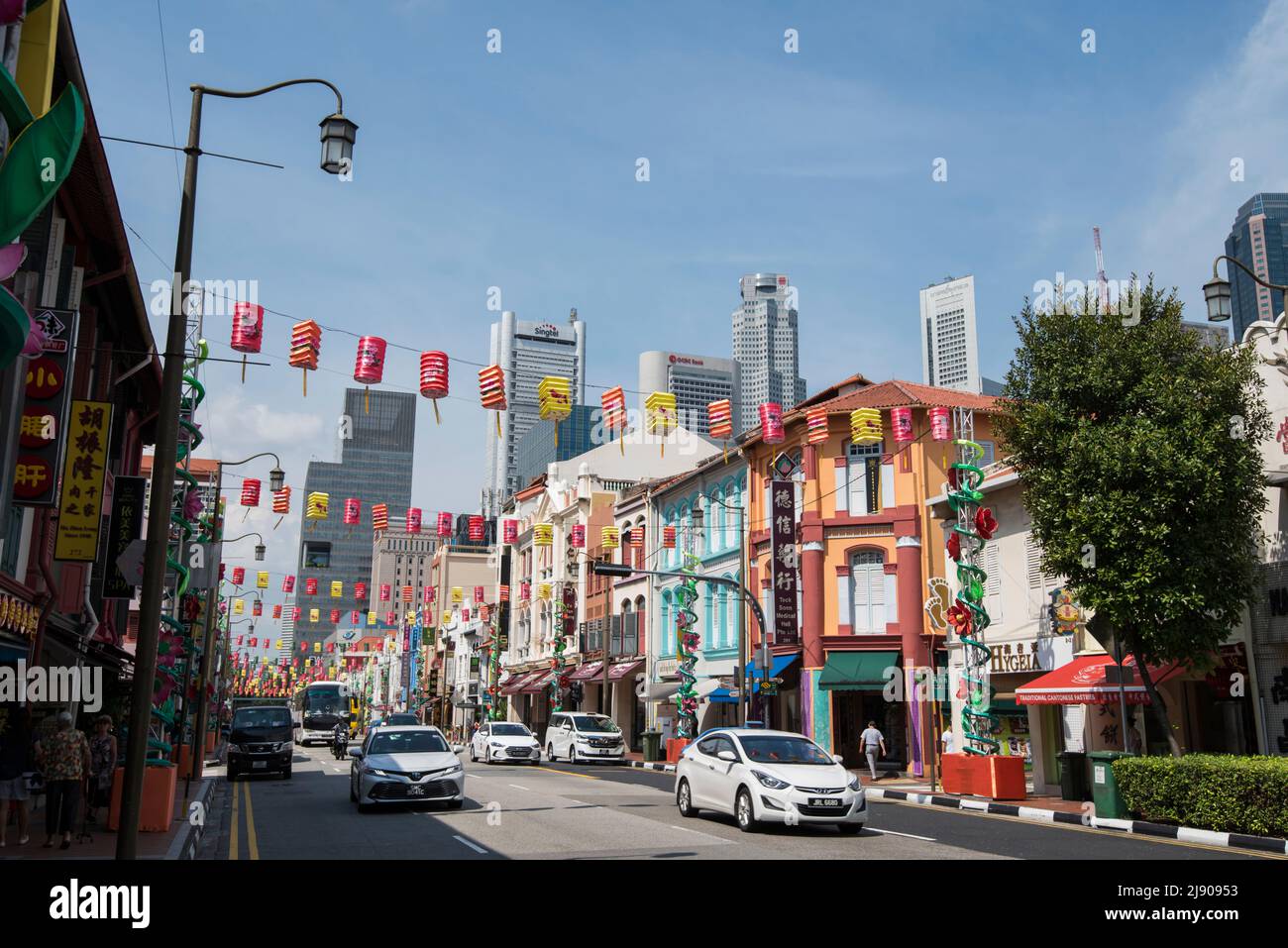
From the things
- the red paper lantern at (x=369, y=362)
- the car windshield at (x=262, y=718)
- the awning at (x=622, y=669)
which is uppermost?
the red paper lantern at (x=369, y=362)

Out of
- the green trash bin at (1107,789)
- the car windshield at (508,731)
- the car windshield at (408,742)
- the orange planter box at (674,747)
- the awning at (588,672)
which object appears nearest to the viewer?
the green trash bin at (1107,789)

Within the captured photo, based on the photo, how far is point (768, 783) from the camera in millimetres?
15555

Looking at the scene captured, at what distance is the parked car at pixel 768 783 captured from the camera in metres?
15.2

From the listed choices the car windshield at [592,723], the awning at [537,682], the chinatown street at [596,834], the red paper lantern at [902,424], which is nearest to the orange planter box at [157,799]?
the chinatown street at [596,834]

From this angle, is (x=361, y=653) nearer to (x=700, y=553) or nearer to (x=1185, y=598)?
(x=700, y=553)

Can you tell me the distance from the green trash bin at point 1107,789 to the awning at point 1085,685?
230cm

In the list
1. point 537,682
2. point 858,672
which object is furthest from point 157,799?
point 537,682

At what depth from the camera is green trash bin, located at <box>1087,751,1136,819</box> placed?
61.7 feet

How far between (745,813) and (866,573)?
21.2m

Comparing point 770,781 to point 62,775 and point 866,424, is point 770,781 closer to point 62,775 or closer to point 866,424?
point 62,775

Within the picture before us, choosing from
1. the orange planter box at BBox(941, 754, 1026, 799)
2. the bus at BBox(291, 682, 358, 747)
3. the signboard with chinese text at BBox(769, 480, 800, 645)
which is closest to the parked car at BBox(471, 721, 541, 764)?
the signboard with chinese text at BBox(769, 480, 800, 645)

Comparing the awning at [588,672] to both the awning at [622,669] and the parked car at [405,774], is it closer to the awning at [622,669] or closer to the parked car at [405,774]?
the awning at [622,669]

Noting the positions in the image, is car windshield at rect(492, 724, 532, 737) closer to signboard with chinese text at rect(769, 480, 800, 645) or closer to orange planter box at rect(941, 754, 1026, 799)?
signboard with chinese text at rect(769, 480, 800, 645)
